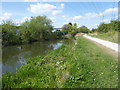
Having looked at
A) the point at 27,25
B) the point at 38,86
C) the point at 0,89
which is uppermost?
the point at 27,25

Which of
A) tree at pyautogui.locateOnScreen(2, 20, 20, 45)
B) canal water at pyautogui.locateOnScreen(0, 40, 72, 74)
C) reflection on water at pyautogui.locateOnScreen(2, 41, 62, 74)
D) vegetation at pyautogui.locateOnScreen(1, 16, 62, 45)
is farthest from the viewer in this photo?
vegetation at pyautogui.locateOnScreen(1, 16, 62, 45)

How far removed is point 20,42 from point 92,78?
3525 centimetres

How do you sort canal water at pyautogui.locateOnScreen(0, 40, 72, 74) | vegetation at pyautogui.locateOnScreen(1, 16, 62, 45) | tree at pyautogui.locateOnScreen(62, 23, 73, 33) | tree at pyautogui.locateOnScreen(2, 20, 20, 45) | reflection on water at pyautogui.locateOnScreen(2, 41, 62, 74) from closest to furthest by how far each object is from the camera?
canal water at pyautogui.locateOnScreen(0, 40, 72, 74), reflection on water at pyautogui.locateOnScreen(2, 41, 62, 74), tree at pyautogui.locateOnScreen(2, 20, 20, 45), vegetation at pyautogui.locateOnScreen(1, 16, 62, 45), tree at pyautogui.locateOnScreen(62, 23, 73, 33)

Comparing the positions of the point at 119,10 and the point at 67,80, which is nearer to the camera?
the point at 67,80

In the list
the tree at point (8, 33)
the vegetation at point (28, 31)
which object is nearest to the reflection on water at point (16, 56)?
the tree at point (8, 33)

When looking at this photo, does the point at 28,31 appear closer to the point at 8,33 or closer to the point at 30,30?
the point at 30,30

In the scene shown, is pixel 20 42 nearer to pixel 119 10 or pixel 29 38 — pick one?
pixel 29 38

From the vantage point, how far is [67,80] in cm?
488

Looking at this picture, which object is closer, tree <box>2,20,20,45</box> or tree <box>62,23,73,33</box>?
tree <box>2,20,20,45</box>

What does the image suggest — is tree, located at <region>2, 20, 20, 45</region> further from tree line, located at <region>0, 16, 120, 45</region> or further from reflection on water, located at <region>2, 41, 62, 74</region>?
reflection on water, located at <region>2, 41, 62, 74</region>

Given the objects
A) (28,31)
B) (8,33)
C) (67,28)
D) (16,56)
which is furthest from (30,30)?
(67,28)

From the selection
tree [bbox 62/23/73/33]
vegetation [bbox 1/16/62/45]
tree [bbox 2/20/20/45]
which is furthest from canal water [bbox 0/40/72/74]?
tree [bbox 62/23/73/33]

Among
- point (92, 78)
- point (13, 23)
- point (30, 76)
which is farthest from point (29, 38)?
point (92, 78)

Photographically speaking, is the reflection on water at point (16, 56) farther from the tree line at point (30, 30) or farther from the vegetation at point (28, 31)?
the vegetation at point (28, 31)
